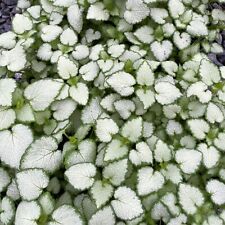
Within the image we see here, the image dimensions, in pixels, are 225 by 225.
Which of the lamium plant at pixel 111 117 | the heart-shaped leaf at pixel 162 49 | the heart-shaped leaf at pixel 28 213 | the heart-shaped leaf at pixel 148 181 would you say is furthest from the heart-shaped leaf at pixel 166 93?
the heart-shaped leaf at pixel 28 213

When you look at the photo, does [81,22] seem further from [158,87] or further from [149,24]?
[158,87]

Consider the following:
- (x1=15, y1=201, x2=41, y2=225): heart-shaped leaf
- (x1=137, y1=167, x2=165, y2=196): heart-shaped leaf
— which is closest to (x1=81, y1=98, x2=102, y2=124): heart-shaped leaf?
(x1=137, y1=167, x2=165, y2=196): heart-shaped leaf

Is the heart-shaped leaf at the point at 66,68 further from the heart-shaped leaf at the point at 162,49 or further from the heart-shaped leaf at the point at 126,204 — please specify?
the heart-shaped leaf at the point at 126,204

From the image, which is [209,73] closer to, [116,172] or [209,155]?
[209,155]

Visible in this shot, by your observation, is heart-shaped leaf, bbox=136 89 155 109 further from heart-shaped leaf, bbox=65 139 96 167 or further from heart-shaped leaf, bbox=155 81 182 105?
heart-shaped leaf, bbox=65 139 96 167

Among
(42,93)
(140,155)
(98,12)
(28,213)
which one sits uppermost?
(98,12)

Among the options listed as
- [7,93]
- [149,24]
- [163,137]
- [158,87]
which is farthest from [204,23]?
[7,93]

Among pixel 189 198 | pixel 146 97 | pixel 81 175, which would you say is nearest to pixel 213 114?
pixel 146 97
